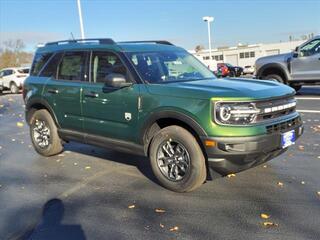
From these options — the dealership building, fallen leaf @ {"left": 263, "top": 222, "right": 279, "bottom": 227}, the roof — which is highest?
the dealership building

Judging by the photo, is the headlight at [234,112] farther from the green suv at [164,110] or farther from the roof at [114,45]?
the roof at [114,45]

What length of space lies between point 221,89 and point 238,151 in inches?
29.7

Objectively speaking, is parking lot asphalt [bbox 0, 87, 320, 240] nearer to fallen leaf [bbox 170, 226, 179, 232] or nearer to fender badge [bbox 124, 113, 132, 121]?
fallen leaf [bbox 170, 226, 179, 232]

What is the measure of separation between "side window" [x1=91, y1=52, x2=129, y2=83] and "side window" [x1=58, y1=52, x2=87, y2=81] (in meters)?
0.25

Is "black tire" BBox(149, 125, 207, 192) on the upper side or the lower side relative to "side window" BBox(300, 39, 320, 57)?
lower

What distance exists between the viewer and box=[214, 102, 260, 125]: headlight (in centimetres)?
460

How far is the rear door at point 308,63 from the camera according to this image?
13.6m

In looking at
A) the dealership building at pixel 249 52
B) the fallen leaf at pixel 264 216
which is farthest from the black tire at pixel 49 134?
the dealership building at pixel 249 52

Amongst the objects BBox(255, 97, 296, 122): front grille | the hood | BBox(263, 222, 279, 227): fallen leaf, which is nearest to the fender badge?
the hood

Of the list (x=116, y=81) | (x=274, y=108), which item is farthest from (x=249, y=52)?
(x=274, y=108)

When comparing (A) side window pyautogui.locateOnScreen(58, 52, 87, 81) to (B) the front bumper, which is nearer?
(B) the front bumper

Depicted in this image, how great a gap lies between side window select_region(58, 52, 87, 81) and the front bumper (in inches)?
102

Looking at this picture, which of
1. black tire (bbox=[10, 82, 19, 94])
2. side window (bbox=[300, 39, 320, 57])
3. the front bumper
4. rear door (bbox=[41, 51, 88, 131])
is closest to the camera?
the front bumper

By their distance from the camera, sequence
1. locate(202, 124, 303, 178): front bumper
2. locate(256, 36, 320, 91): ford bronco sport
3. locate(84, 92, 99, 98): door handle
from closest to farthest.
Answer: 1. locate(202, 124, 303, 178): front bumper
2. locate(84, 92, 99, 98): door handle
3. locate(256, 36, 320, 91): ford bronco sport
